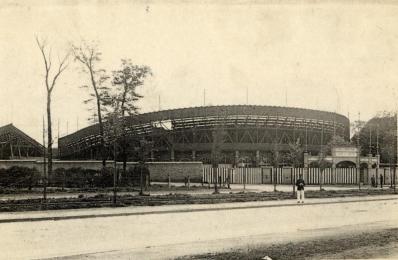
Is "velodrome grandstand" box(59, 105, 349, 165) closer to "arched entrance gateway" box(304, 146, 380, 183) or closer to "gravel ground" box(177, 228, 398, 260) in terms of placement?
"arched entrance gateway" box(304, 146, 380, 183)

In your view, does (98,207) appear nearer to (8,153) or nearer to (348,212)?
(348,212)

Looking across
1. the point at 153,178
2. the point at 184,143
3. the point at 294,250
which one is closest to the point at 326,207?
the point at 294,250

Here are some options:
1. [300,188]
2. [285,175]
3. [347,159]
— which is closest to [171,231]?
[300,188]

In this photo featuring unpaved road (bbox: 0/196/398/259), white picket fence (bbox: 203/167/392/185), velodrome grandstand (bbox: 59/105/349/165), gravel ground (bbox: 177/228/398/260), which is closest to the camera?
gravel ground (bbox: 177/228/398/260)

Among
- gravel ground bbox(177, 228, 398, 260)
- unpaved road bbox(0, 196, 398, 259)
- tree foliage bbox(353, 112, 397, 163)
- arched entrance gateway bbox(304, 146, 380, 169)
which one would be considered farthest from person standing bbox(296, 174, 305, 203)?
tree foliage bbox(353, 112, 397, 163)

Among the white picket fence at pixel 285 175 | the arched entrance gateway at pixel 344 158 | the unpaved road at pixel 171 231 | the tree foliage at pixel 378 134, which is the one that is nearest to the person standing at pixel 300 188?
the unpaved road at pixel 171 231

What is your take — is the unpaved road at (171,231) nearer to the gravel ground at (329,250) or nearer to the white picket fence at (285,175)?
the gravel ground at (329,250)
